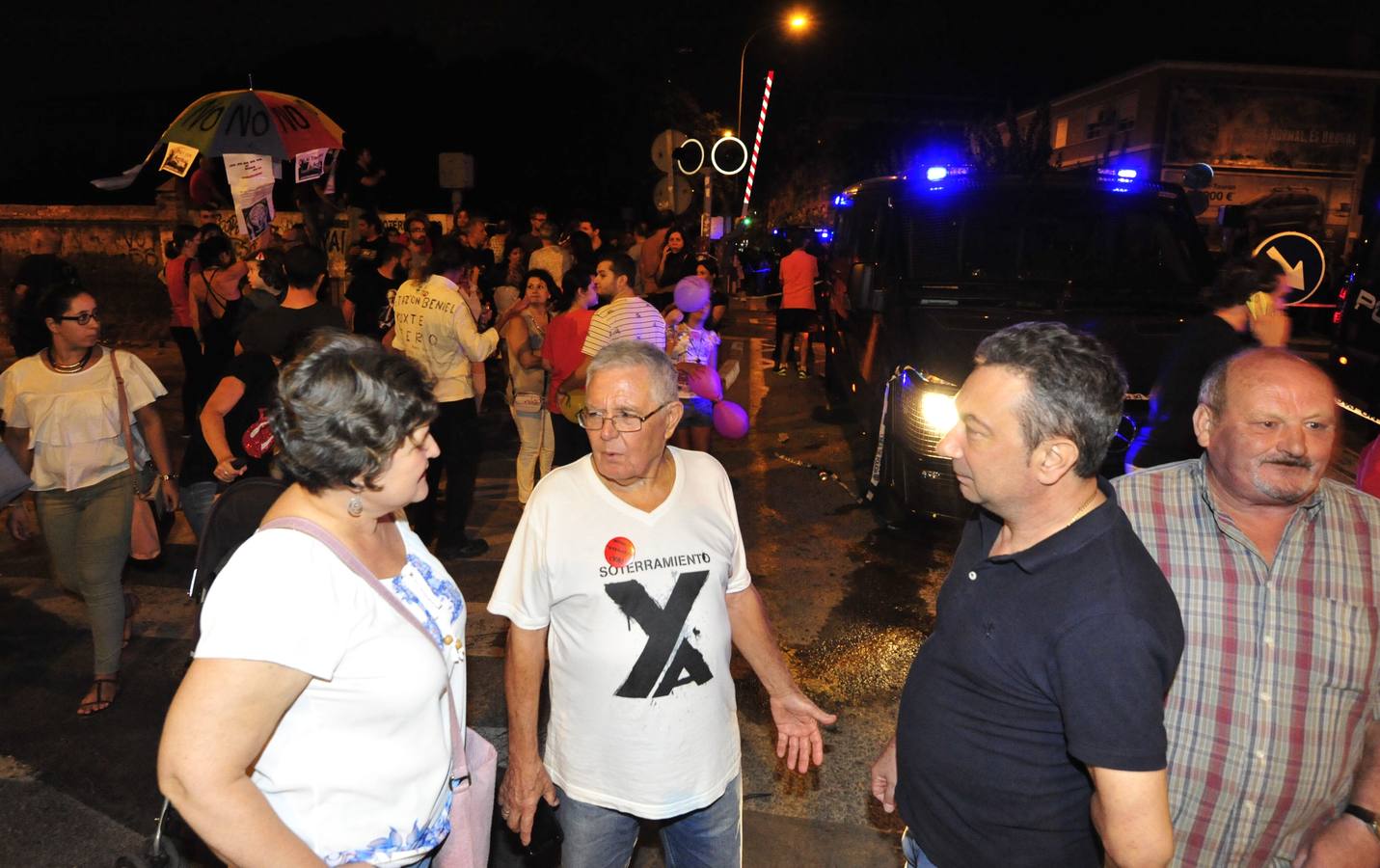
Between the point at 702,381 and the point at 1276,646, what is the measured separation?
16.6 feet

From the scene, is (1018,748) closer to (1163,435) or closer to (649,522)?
(649,522)

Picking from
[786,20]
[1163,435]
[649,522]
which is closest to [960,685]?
[649,522]

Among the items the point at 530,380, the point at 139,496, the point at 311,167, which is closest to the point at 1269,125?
the point at 311,167

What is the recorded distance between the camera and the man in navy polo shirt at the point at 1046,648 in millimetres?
1870

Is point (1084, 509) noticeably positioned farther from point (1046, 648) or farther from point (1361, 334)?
point (1361, 334)

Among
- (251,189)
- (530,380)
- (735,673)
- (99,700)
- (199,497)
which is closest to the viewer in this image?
(99,700)

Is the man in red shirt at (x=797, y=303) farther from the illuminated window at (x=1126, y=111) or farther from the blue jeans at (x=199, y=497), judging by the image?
the illuminated window at (x=1126, y=111)

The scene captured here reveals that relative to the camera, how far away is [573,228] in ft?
43.5

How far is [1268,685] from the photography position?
2.32m

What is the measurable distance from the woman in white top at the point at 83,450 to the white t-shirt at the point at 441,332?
186 cm

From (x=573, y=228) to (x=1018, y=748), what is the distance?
469 inches

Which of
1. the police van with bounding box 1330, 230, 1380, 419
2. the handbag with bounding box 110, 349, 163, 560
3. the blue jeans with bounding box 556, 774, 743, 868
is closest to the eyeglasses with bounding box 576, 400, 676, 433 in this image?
the blue jeans with bounding box 556, 774, 743, 868

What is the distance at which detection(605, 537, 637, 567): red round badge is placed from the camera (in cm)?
255

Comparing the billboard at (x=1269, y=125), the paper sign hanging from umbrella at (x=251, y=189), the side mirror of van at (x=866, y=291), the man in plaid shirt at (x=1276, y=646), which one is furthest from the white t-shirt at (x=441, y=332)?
the billboard at (x=1269, y=125)
